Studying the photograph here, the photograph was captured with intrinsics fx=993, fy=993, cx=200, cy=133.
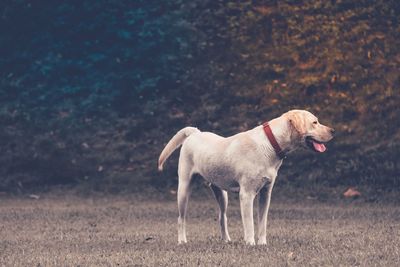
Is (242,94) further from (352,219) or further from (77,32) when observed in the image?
(352,219)

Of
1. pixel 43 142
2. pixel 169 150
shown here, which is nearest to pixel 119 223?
pixel 169 150

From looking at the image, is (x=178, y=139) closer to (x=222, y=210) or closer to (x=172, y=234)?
(x=222, y=210)

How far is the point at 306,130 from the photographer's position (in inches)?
413

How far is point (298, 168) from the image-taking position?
18.8m

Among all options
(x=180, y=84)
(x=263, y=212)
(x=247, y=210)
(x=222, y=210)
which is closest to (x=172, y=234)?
(x=222, y=210)

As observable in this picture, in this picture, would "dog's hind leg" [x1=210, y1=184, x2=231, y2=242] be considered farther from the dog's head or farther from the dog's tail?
the dog's head

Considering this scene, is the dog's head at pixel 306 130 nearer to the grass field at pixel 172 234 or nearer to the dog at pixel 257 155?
the dog at pixel 257 155

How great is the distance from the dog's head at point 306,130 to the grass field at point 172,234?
1103 millimetres

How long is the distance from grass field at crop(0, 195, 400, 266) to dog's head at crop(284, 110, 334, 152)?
1103 millimetres

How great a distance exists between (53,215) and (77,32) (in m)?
9.64

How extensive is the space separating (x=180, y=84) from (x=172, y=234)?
10.0m

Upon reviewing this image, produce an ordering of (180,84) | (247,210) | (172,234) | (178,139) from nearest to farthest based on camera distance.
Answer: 1. (247,210)
2. (178,139)
3. (172,234)
4. (180,84)

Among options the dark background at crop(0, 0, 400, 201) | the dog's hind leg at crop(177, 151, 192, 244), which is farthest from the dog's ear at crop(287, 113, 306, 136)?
the dark background at crop(0, 0, 400, 201)

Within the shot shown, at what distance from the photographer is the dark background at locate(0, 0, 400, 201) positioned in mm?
19156
